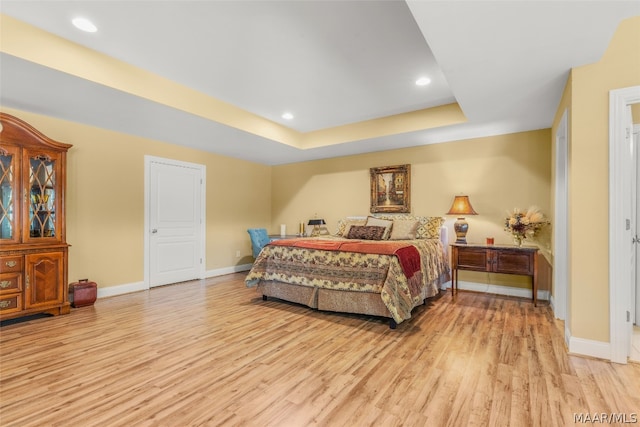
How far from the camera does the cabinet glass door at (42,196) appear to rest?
3.32 m

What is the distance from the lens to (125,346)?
2.59m

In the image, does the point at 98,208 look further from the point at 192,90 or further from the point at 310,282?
the point at 310,282

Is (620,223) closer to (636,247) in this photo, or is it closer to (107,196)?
(636,247)

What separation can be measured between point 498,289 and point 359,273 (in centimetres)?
251

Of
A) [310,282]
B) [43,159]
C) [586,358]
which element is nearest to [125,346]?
[310,282]

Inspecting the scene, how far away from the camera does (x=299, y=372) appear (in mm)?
2154

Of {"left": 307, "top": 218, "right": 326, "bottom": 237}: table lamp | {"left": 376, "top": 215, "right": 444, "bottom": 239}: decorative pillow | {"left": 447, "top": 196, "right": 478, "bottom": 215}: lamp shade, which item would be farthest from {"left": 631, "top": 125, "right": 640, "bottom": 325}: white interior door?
{"left": 307, "top": 218, "right": 326, "bottom": 237}: table lamp

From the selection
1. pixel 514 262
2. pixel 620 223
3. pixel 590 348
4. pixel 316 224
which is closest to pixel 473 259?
pixel 514 262

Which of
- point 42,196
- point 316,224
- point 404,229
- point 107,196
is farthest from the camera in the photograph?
point 316,224

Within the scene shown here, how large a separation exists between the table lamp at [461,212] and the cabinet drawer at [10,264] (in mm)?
5273

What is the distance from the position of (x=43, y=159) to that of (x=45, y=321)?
1802mm

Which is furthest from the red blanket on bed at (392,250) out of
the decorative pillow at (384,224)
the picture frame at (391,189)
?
the picture frame at (391,189)

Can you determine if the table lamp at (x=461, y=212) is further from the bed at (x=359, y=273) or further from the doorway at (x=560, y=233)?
the doorway at (x=560, y=233)

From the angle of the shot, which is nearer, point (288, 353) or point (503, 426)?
point (503, 426)
